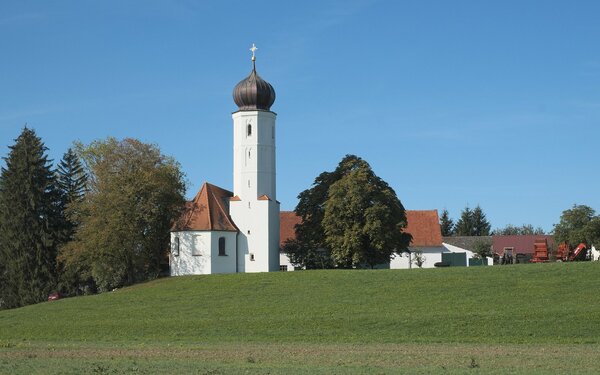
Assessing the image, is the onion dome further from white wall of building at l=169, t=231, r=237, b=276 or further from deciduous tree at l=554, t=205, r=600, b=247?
deciduous tree at l=554, t=205, r=600, b=247

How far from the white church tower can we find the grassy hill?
7162 mm

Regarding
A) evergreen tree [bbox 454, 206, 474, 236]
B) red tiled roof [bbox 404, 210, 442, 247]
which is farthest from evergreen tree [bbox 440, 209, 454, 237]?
red tiled roof [bbox 404, 210, 442, 247]

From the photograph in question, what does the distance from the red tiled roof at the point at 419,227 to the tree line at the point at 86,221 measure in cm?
1774

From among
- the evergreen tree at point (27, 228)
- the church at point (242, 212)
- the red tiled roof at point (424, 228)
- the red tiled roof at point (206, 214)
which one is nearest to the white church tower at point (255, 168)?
the church at point (242, 212)

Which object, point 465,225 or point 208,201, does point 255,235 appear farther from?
point 465,225

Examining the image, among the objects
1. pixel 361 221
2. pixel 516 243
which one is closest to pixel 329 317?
pixel 361 221

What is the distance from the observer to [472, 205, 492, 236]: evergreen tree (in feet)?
414

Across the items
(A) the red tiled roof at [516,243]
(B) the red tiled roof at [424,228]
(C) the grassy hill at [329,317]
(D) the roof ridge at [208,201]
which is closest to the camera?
(C) the grassy hill at [329,317]

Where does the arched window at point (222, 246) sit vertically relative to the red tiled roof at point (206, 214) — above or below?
below

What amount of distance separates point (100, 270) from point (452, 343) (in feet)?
113

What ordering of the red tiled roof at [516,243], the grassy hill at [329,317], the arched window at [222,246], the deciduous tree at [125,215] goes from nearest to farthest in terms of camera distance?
the grassy hill at [329,317], the deciduous tree at [125,215], the arched window at [222,246], the red tiled roof at [516,243]

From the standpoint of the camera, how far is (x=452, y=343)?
3262 cm

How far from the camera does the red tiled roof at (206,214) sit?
63.2m

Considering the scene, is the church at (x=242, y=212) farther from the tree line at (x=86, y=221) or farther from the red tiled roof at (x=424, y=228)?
the red tiled roof at (x=424, y=228)
